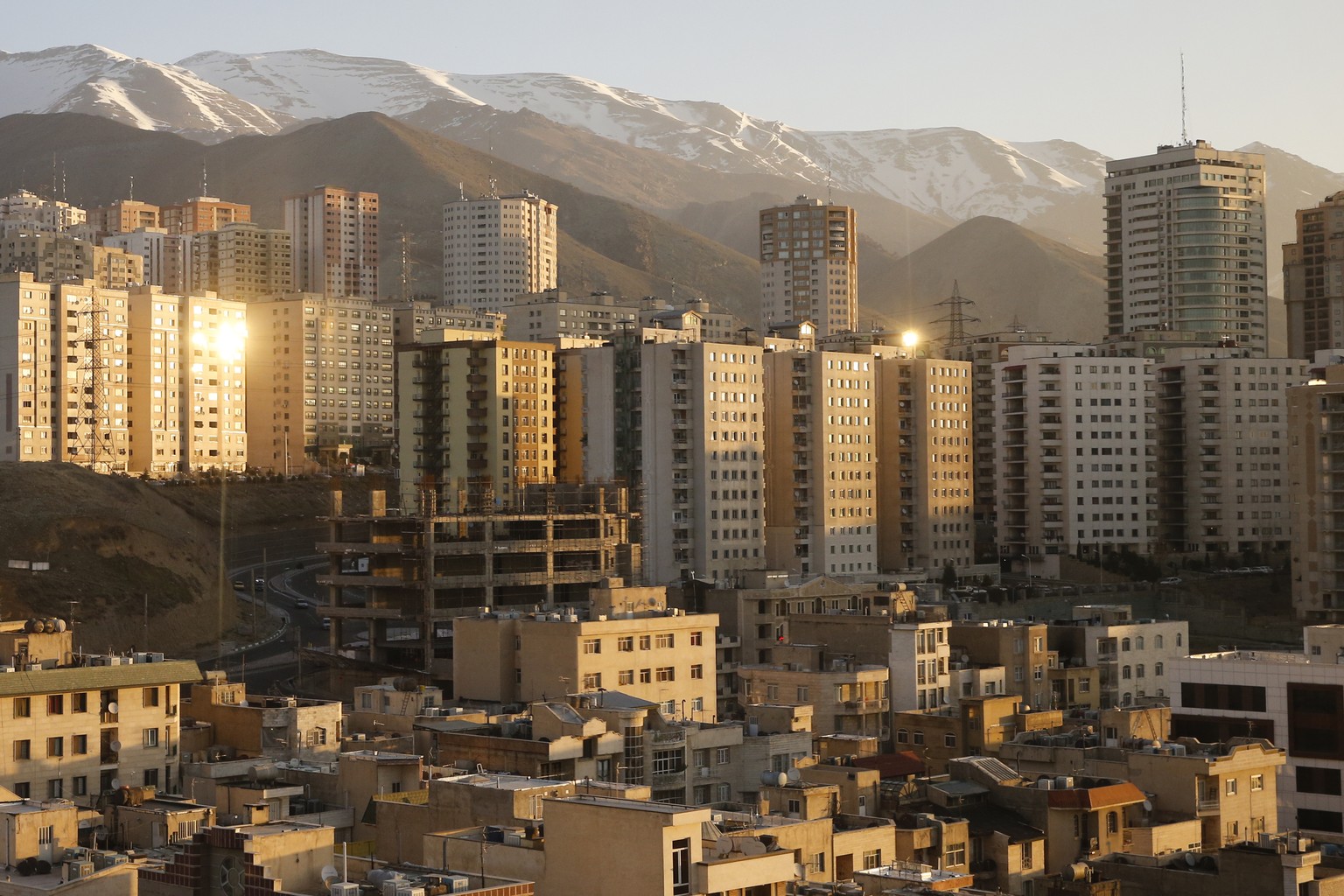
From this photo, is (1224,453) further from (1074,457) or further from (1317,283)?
(1317,283)

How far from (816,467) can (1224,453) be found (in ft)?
126

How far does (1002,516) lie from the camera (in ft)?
440

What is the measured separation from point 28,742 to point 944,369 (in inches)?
3562

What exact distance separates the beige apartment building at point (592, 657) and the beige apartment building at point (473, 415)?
53.0 m

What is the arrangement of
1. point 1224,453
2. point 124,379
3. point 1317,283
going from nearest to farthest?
point 1224,453 → point 124,379 → point 1317,283

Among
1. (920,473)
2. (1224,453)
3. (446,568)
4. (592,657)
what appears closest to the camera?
(592,657)

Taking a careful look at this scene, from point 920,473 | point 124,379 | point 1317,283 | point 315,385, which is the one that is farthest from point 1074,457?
point 1317,283

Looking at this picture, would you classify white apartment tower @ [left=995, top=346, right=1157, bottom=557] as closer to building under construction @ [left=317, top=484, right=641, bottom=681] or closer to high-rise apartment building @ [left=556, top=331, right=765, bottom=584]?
high-rise apartment building @ [left=556, top=331, right=765, bottom=584]

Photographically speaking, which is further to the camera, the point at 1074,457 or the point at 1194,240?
the point at 1194,240

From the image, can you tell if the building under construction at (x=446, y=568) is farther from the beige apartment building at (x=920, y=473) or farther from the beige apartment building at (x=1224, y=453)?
the beige apartment building at (x=1224, y=453)

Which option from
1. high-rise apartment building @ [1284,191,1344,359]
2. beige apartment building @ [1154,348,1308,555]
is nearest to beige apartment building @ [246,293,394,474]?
beige apartment building @ [1154,348,1308,555]

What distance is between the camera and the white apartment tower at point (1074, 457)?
130 m

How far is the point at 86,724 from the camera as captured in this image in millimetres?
45938

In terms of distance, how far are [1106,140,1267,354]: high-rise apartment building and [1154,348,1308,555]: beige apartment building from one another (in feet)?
126
